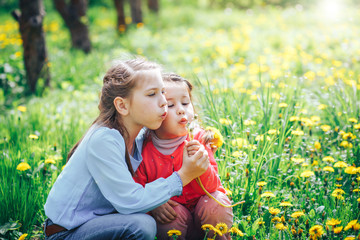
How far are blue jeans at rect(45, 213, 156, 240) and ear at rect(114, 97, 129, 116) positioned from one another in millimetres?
494

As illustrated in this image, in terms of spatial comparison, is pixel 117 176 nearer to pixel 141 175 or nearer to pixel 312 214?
pixel 141 175

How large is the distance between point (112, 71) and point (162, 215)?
779mm

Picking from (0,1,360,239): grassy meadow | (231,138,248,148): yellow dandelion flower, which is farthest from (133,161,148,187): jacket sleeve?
(231,138,248,148): yellow dandelion flower

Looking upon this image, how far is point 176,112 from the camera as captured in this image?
6.22 feet

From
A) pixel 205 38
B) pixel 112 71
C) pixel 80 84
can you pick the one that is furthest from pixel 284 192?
pixel 205 38

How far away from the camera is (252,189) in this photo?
2.13 meters

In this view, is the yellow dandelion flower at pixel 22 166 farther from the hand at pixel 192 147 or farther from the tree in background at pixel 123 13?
the tree in background at pixel 123 13

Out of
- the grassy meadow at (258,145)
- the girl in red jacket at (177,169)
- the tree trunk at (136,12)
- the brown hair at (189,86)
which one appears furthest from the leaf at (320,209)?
the tree trunk at (136,12)

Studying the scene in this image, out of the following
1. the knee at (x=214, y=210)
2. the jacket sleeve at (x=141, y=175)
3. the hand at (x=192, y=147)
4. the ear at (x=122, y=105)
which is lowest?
the knee at (x=214, y=210)

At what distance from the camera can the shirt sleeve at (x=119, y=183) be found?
1.66m

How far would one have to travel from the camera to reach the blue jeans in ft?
5.37

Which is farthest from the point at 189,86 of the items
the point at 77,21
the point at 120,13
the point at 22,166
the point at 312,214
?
the point at 120,13

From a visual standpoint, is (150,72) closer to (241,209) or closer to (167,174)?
(167,174)

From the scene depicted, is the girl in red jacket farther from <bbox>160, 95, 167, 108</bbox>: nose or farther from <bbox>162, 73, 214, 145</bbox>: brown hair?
<bbox>160, 95, 167, 108</bbox>: nose
